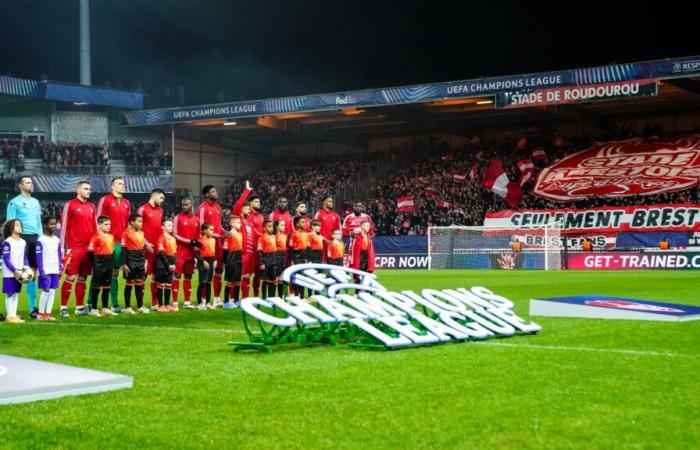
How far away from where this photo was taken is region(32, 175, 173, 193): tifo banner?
1640 inches

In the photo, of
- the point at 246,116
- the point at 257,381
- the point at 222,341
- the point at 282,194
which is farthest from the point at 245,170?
the point at 257,381

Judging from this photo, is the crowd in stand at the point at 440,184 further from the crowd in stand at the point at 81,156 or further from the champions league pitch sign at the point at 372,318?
the champions league pitch sign at the point at 372,318

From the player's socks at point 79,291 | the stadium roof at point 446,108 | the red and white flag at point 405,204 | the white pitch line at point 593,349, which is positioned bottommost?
the white pitch line at point 593,349

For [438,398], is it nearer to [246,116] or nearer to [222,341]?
[222,341]

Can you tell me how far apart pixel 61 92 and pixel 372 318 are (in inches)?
1480

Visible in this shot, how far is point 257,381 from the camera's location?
6.55 meters

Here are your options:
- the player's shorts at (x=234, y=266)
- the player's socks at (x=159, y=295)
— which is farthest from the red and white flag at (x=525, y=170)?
the player's socks at (x=159, y=295)

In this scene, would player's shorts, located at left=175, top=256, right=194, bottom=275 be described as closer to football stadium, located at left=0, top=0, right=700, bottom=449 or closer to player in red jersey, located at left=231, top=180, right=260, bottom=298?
football stadium, located at left=0, top=0, right=700, bottom=449

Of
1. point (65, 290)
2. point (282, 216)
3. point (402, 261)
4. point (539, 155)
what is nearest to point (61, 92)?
point (402, 261)

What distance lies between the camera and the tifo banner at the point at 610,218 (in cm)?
3416

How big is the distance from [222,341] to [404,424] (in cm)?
496

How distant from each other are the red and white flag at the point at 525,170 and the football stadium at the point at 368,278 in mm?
91

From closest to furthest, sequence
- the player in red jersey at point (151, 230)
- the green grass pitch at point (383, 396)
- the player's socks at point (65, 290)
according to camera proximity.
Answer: the green grass pitch at point (383, 396) → the player's socks at point (65, 290) → the player in red jersey at point (151, 230)

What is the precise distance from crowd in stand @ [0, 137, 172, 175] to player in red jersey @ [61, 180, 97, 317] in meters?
29.9
